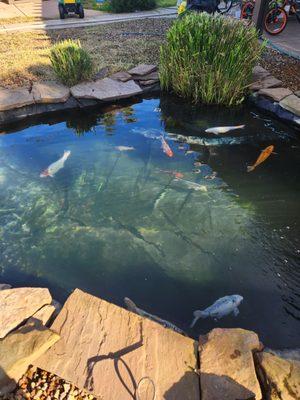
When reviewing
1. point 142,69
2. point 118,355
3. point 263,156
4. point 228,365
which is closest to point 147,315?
point 118,355

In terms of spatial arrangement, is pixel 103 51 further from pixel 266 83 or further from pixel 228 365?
pixel 228 365

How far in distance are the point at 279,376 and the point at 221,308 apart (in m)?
0.80

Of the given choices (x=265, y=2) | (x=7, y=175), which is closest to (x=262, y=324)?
(x=7, y=175)

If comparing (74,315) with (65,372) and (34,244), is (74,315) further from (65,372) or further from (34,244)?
(34,244)

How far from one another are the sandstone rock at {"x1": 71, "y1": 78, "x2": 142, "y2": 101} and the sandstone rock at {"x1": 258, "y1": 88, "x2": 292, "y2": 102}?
220 centimetres

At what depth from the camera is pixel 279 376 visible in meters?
2.08

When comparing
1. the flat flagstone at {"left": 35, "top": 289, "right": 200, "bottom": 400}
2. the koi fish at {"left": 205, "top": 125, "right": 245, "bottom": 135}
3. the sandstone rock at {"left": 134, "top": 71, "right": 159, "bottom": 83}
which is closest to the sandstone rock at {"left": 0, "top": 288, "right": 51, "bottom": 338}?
the flat flagstone at {"left": 35, "top": 289, "right": 200, "bottom": 400}

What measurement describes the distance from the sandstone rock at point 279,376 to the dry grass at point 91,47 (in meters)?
5.88

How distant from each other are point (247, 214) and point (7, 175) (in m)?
3.07

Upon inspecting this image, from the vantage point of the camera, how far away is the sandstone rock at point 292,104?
5386mm

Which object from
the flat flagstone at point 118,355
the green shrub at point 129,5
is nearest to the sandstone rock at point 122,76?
the flat flagstone at point 118,355

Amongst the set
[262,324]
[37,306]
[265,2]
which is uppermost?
[265,2]

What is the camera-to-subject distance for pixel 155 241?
11.9ft

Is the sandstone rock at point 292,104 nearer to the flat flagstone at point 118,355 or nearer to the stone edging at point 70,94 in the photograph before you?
the stone edging at point 70,94
